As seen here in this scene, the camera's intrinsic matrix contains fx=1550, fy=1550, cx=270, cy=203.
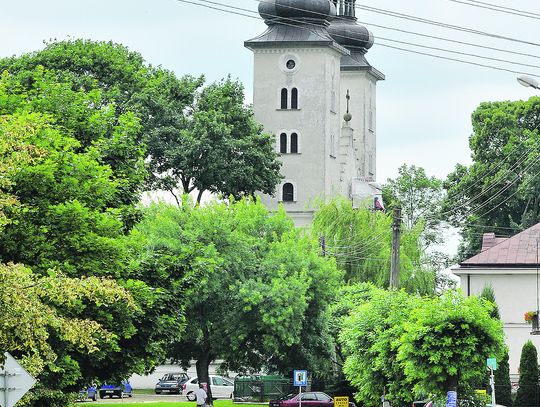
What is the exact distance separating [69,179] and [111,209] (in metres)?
1.46

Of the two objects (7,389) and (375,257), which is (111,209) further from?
(375,257)

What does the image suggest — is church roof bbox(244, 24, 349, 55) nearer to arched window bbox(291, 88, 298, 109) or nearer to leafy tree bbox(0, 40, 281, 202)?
arched window bbox(291, 88, 298, 109)

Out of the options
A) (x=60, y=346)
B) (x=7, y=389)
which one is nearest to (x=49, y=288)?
(x=7, y=389)

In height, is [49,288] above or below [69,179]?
below

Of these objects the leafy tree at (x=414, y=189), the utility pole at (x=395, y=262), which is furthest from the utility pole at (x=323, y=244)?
the leafy tree at (x=414, y=189)

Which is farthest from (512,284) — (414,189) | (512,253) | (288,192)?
(414,189)

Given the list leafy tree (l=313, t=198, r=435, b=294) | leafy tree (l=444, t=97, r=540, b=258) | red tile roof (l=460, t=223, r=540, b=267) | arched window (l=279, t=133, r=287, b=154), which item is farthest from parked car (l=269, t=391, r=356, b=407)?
arched window (l=279, t=133, r=287, b=154)

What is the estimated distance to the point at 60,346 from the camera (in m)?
30.2

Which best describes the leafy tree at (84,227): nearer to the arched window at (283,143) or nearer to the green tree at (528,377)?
the green tree at (528,377)

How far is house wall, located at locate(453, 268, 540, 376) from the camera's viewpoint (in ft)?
236

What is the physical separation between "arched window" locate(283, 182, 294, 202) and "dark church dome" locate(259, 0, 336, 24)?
1145cm

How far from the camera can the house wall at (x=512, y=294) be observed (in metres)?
72.0

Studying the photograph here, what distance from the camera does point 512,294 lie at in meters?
72.4

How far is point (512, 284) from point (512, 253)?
1590mm
